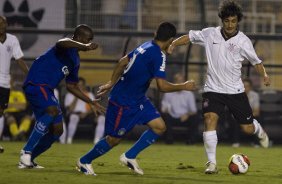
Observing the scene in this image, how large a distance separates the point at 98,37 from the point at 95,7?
1.26 m

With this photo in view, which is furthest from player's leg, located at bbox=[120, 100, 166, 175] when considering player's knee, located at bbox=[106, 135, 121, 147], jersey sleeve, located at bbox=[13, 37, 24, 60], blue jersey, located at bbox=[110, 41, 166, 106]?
jersey sleeve, located at bbox=[13, 37, 24, 60]

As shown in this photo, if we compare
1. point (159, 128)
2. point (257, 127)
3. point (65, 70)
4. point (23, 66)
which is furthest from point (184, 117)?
point (159, 128)

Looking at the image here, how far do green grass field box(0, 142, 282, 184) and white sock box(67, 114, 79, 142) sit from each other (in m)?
2.81

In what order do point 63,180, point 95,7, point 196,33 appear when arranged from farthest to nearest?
point 95,7
point 196,33
point 63,180

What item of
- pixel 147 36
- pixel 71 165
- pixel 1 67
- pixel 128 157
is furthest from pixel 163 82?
pixel 147 36

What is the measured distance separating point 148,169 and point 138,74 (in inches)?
83.0

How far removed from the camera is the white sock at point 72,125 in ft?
72.9

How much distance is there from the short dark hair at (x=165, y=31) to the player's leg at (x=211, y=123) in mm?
1501

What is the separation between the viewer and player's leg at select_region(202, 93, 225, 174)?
1283 centimetres

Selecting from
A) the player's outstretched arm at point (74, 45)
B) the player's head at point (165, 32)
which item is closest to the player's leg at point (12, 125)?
the player's outstretched arm at point (74, 45)

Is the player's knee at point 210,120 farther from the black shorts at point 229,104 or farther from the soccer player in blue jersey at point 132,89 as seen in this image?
the soccer player in blue jersey at point 132,89

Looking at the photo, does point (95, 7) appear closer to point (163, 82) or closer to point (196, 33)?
point (196, 33)

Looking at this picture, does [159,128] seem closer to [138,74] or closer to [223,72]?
[138,74]

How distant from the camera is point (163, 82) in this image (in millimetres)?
11766
